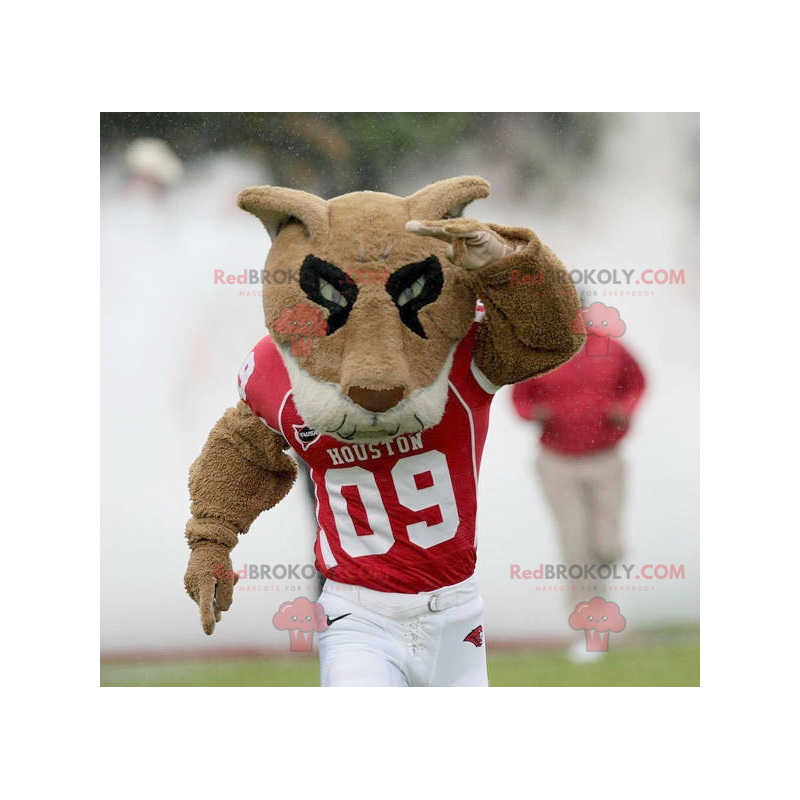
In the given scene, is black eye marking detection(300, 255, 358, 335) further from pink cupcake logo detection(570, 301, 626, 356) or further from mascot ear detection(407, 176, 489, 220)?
pink cupcake logo detection(570, 301, 626, 356)

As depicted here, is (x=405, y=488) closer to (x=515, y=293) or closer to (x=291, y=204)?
(x=515, y=293)

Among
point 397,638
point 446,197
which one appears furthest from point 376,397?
point 397,638

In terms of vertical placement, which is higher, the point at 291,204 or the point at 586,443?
the point at 291,204

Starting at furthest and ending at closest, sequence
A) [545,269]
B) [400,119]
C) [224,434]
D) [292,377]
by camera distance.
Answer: [400,119]
[224,434]
[292,377]
[545,269]

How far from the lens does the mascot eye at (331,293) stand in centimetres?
227

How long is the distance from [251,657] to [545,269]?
137 centimetres

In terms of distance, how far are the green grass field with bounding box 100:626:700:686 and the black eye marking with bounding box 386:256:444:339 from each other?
1.08 metres

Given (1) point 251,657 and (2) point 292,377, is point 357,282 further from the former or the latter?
(1) point 251,657

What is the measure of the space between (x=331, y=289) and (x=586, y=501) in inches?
41.8

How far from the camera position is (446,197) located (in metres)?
2.28

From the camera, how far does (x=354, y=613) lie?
96.7 inches

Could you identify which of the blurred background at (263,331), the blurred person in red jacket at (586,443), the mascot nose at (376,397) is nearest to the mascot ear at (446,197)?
the mascot nose at (376,397)

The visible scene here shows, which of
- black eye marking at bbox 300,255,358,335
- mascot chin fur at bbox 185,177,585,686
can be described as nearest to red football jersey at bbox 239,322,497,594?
mascot chin fur at bbox 185,177,585,686
